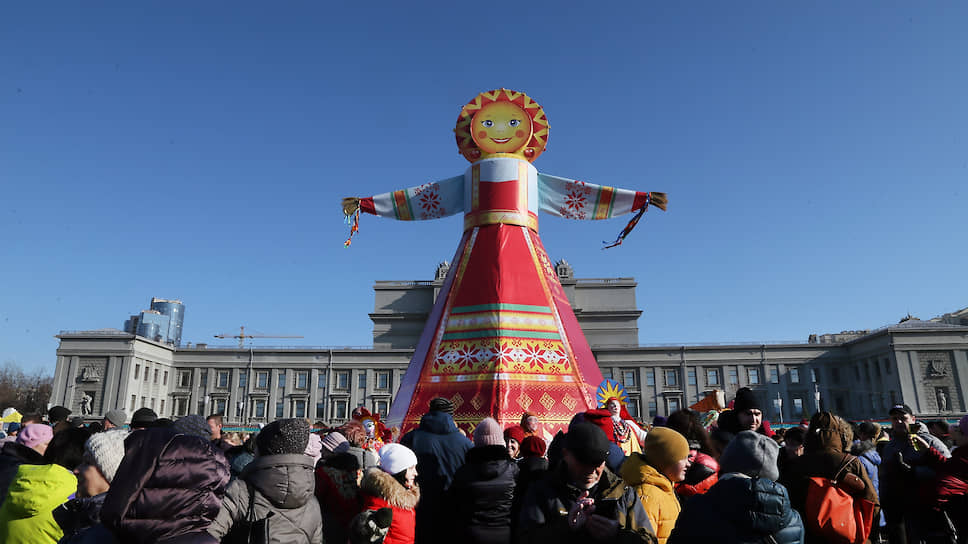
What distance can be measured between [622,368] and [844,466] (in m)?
60.8

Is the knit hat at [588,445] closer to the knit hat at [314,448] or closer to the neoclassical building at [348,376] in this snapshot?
the knit hat at [314,448]

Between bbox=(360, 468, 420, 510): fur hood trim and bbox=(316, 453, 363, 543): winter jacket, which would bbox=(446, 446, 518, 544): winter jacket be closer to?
bbox=(360, 468, 420, 510): fur hood trim

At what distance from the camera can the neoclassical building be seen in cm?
5941

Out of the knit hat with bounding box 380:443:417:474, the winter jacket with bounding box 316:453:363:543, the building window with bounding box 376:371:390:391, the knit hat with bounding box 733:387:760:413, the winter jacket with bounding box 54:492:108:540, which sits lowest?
the winter jacket with bounding box 316:453:363:543

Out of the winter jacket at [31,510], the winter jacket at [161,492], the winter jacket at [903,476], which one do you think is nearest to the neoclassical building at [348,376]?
the winter jacket at [903,476]

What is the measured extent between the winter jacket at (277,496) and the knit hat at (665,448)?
2.00 metres

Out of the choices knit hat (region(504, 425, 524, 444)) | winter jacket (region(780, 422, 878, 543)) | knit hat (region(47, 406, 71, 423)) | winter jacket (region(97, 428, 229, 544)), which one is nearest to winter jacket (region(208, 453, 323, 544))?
winter jacket (region(97, 428, 229, 544))

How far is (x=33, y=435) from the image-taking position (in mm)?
4477

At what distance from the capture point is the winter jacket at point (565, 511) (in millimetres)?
2713

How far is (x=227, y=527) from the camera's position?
3.22 m

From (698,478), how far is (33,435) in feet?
16.3

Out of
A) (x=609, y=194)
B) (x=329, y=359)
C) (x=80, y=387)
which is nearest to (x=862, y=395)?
(x=329, y=359)

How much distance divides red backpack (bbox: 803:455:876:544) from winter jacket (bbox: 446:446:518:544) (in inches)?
76.1

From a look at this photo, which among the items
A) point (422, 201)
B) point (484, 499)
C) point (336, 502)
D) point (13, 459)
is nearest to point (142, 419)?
point (13, 459)
